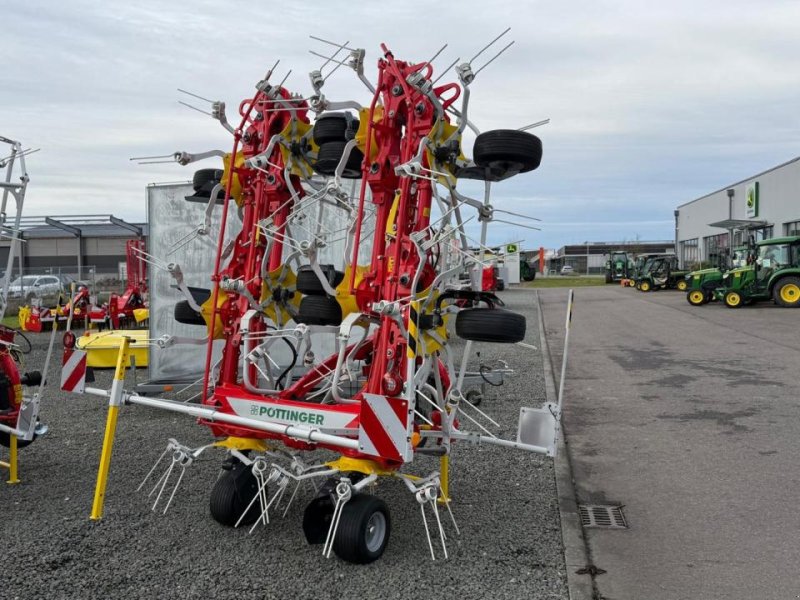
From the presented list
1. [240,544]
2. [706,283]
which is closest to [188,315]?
[240,544]

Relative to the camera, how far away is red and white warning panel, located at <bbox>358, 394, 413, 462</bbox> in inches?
170

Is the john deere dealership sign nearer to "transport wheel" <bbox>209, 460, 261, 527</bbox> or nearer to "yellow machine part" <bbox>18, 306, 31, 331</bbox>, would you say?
"yellow machine part" <bbox>18, 306, 31, 331</bbox>

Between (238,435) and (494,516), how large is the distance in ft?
6.25

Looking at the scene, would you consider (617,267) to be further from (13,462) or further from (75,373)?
(75,373)

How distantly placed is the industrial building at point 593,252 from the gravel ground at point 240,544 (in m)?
68.7

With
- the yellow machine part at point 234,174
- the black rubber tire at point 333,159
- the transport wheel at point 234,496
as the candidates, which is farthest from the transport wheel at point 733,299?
the transport wheel at point 234,496

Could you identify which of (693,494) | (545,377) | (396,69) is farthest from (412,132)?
(545,377)

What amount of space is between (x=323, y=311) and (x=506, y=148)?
168 centimetres

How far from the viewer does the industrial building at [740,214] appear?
34.7 metres

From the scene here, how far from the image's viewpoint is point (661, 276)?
119 ft

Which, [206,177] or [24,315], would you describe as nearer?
[206,177]

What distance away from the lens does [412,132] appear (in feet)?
16.9

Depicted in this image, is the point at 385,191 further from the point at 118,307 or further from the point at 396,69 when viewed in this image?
the point at 118,307

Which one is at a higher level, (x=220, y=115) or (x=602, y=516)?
(x=220, y=115)
